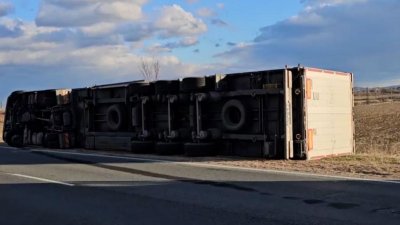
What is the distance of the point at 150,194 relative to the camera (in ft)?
34.5

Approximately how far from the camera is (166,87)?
19.8 metres

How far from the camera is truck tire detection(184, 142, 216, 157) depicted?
712 inches

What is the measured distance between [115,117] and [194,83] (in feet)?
17.4

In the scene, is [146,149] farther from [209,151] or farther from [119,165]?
[119,165]

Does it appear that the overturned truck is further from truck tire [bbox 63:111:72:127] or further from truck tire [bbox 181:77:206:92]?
truck tire [bbox 63:111:72:127]

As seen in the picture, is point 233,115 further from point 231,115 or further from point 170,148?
point 170,148

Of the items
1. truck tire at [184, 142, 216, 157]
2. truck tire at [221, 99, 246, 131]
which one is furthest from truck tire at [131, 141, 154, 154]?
truck tire at [221, 99, 246, 131]

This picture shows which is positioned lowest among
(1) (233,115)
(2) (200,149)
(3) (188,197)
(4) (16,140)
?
(3) (188,197)

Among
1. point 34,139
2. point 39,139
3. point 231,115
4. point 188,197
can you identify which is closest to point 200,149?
point 231,115

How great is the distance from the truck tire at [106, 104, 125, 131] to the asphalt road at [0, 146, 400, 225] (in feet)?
23.7

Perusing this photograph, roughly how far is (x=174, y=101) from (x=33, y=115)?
1013 centimetres

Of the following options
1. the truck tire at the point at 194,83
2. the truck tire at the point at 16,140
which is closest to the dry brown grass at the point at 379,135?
the truck tire at the point at 194,83

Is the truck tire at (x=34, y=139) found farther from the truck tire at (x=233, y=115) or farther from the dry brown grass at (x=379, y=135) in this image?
the dry brown grass at (x=379, y=135)

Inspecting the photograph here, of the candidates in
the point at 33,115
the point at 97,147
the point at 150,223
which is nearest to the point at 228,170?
the point at 150,223
